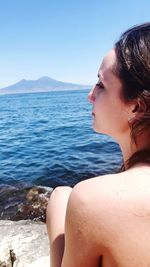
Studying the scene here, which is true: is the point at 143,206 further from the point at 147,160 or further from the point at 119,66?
the point at 119,66

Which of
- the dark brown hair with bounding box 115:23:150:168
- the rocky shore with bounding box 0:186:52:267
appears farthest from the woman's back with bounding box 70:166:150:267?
the rocky shore with bounding box 0:186:52:267

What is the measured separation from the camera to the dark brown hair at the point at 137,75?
4.74 ft

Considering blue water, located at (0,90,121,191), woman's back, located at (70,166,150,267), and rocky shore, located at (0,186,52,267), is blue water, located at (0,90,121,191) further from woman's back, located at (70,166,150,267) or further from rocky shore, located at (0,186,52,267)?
woman's back, located at (70,166,150,267)

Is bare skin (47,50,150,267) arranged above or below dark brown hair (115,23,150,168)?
below

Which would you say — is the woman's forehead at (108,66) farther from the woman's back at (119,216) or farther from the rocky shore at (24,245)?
the rocky shore at (24,245)

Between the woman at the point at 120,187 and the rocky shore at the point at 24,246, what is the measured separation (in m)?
1.98

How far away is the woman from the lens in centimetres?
113

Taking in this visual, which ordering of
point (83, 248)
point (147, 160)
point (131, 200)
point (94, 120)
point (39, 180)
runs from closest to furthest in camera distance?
point (131, 200), point (83, 248), point (147, 160), point (94, 120), point (39, 180)

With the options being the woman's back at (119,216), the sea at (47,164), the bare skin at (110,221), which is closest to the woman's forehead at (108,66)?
the bare skin at (110,221)

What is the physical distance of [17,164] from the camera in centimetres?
1162

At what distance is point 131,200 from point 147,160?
32 centimetres

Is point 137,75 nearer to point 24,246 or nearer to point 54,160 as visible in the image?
point 24,246

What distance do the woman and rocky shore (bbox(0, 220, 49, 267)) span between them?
198cm

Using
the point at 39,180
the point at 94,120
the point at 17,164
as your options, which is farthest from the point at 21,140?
the point at 94,120
